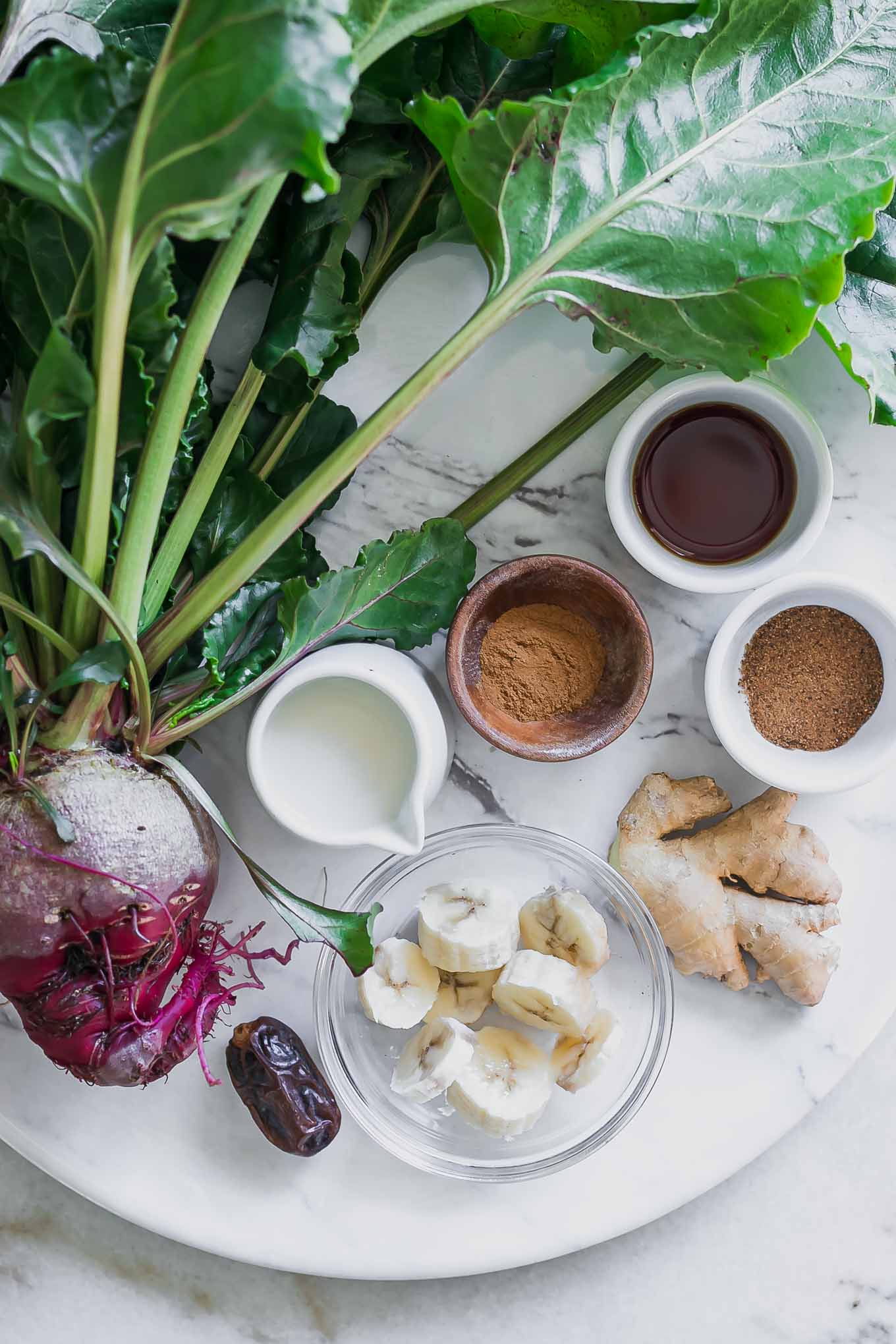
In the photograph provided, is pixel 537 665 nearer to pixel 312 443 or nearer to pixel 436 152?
pixel 312 443

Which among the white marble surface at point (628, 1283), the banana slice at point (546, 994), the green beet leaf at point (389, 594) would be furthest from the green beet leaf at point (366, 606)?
the white marble surface at point (628, 1283)

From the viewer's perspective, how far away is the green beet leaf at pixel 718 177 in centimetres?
87

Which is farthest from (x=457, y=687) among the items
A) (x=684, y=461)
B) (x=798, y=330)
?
(x=798, y=330)

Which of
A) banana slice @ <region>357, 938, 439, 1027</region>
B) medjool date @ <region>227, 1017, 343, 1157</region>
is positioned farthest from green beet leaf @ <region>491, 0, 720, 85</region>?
medjool date @ <region>227, 1017, 343, 1157</region>

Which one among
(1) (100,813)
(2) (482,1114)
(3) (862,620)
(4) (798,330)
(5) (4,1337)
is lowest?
(5) (4,1337)

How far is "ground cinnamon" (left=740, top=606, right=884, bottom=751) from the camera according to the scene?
3.71ft

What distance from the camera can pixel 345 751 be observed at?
1.07 metres

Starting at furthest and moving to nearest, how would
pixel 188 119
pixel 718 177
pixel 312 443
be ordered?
1. pixel 312 443
2. pixel 718 177
3. pixel 188 119

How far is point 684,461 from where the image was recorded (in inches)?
44.8

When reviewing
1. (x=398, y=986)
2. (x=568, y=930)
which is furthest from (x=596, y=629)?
(x=398, y=986)

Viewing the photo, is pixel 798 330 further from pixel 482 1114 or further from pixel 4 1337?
pixel 4 1337

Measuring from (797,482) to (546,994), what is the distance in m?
0.56

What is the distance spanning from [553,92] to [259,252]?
1.06 feet

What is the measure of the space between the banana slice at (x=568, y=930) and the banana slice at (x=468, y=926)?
0.06ft
